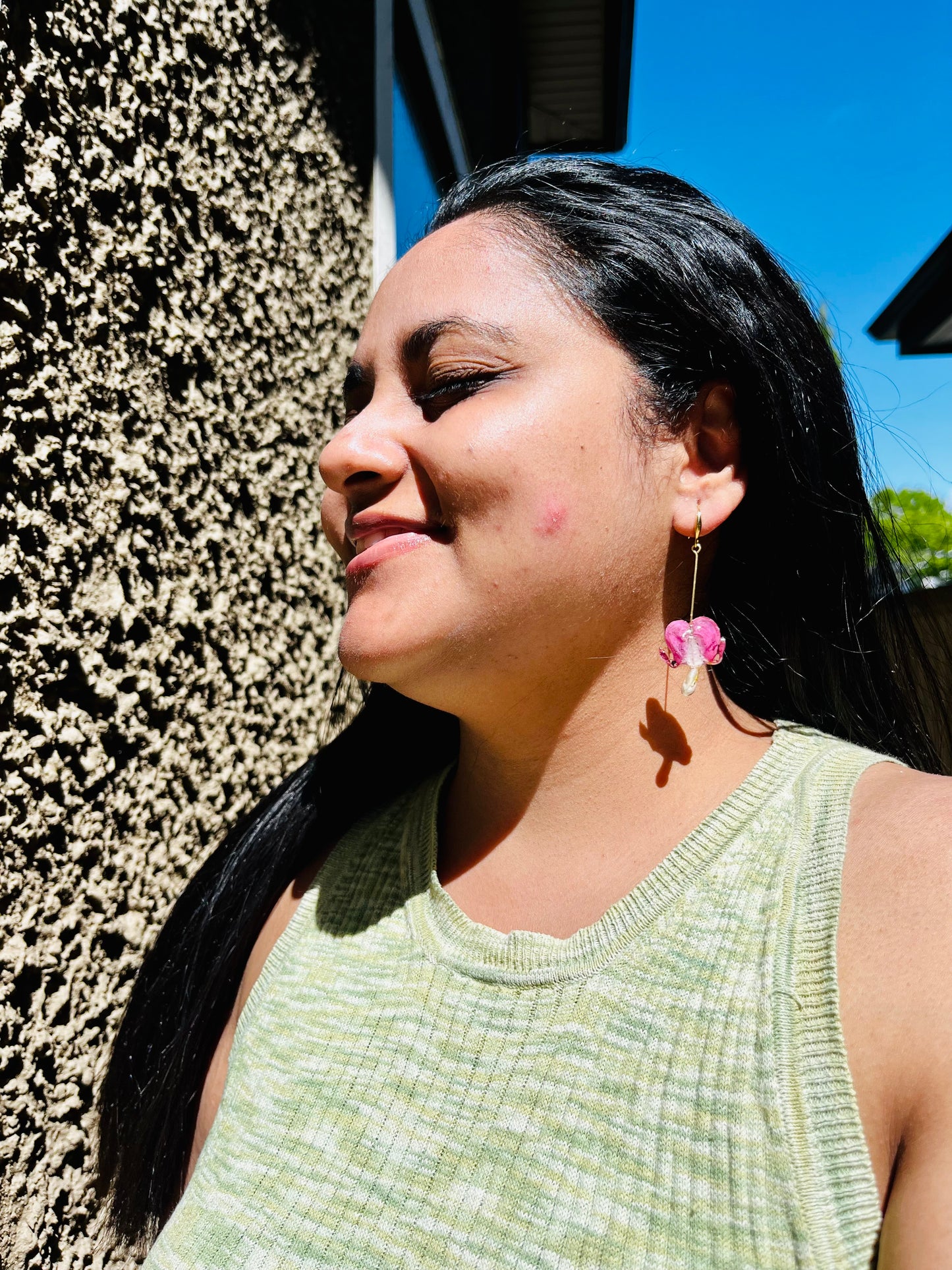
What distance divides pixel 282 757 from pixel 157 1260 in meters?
0.83

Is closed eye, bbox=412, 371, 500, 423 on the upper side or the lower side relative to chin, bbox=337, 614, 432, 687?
upper

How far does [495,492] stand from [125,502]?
21.5 inches

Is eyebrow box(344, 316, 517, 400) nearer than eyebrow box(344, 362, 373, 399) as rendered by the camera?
Yes

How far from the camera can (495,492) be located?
96cm

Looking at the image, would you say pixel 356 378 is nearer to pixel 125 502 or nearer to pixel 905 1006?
pixel 125 502

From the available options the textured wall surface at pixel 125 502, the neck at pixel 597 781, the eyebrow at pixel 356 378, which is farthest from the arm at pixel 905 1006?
the textured wall surface at pixel 125 502

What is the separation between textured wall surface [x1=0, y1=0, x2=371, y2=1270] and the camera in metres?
1.01

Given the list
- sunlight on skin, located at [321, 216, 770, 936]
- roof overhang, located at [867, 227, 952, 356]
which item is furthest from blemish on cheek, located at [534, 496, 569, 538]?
roof overhang, located at [867, 227, 952, 356]

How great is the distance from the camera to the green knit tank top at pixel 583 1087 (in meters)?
0.74

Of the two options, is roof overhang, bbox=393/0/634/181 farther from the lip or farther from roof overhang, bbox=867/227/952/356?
the lip

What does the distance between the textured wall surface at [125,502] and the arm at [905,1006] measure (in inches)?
34.4

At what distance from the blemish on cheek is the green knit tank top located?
35 cm

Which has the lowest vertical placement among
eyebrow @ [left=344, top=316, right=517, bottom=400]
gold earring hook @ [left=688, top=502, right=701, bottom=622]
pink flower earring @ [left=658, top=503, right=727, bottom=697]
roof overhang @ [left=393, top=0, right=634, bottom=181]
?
pink flower earring @ [left=658, top=503, right=727, bottom=697]

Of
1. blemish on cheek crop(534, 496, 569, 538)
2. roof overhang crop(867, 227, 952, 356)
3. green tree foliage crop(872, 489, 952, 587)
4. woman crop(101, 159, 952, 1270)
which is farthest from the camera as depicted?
roof overhang crop(867, 227, 952, 356)
